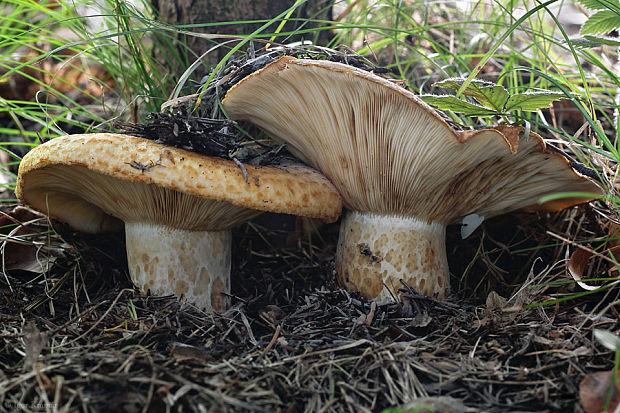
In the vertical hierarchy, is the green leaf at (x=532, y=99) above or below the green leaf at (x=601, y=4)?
below

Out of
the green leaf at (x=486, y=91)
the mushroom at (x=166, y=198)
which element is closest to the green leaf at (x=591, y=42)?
the green leaf at (x=486, y=91)

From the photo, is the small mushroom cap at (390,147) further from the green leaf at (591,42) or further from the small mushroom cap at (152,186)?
the green leaf at (591,42)

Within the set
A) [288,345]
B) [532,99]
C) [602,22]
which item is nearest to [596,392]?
[288,345]

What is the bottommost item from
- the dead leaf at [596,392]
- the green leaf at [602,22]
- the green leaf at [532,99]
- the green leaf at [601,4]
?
the dead leaf at [596,392]

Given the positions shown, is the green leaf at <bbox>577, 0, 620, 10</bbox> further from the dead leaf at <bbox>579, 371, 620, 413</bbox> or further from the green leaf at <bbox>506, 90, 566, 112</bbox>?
the dead leaf at <bbox>579, 371, 620, 413</bbox>

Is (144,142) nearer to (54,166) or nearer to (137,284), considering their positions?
(54,166)

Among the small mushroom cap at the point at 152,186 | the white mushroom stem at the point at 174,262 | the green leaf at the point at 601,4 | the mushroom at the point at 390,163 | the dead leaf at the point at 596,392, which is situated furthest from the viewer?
the white mushroom stem at the point at 174,262

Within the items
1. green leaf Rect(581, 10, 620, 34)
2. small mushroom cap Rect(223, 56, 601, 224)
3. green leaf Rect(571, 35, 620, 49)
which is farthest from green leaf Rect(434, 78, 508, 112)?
green leaf Rect(581, 10, 620, 34)

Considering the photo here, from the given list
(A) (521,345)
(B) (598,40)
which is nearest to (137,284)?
(A) (521,345)
